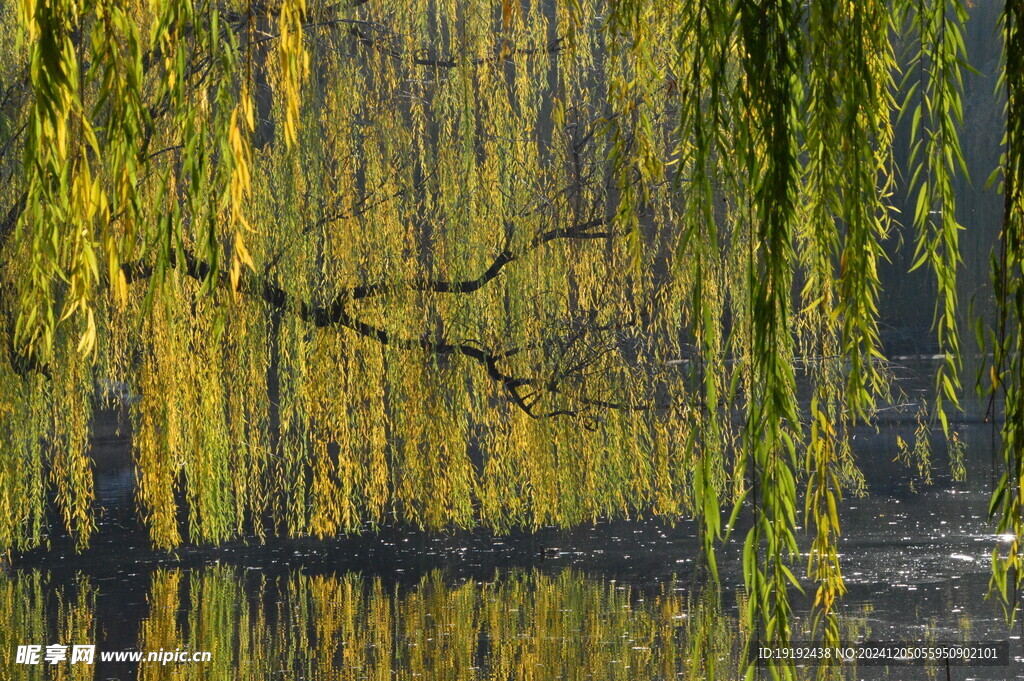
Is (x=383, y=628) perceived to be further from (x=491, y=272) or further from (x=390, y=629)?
(x=491, y=272)

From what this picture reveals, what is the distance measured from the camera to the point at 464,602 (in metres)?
8.27

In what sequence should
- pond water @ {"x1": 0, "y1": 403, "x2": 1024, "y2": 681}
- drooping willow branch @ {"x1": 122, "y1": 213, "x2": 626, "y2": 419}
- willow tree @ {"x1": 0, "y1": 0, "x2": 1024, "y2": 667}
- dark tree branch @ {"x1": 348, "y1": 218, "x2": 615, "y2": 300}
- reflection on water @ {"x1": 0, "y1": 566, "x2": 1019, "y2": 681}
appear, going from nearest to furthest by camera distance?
willow tree @ {"x1": 0, "y1": 0, "x2": 1024, "y2": 667}, drooping willow branch @ {"x1": 122, "y1": 213, "x2": 626, "y2": 419}, dark tree branch @ {"x1": 348, "y1": 218, "x2": 615, "y2": 300}, reflection on water @ {"x1": 0, "y1": 566, "x2": 1019, "y2": 681}, pond water @ {"x1": 0, "y1": 403, "x2": 1024, "y2": 681}

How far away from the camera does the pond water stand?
6.72 m

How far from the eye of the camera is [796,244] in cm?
621

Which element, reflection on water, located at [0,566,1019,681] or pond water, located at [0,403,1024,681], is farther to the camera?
pond water, located at [0,403,1024,681]

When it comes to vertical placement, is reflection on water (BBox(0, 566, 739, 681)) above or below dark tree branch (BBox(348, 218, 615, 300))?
below

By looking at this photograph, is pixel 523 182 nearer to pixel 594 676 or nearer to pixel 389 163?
pixel 389 163

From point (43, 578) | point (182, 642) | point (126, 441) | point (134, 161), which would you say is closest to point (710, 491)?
point (134, 161)

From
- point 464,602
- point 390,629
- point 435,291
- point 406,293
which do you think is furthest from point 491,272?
point 464,602

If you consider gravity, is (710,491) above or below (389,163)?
below

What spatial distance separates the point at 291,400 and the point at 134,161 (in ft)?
11.0

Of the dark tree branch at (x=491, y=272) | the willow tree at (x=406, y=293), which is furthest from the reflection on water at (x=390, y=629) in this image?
the dark tree branch at (x=491, y=272)

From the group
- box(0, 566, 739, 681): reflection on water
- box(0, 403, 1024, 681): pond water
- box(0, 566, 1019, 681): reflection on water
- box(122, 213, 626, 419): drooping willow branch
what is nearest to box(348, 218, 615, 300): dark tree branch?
box(122, 213, 626, 419): drooping willow branch

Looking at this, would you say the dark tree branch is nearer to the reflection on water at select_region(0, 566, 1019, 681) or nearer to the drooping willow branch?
the drooping willow branch
